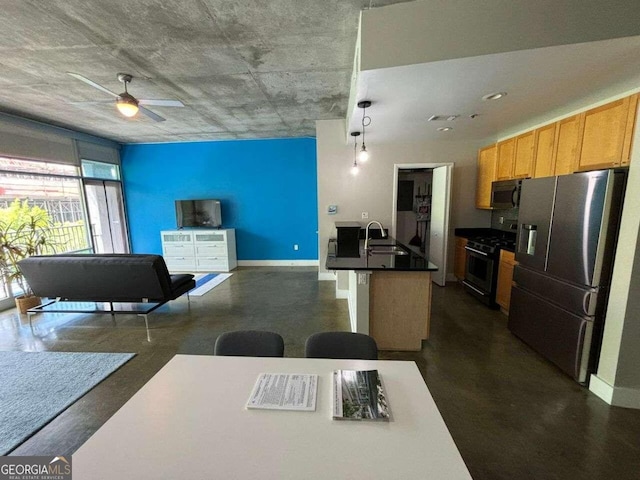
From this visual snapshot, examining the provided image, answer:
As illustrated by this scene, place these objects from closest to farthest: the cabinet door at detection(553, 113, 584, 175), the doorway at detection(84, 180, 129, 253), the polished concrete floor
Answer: the polished concrete floor
the cabinet door at detection(553, 113, 584, 175)
the doorway at detection(84, 180, 129, 253)

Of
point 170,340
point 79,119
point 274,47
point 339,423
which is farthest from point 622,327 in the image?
point 79,119

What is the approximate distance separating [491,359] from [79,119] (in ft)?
21.7

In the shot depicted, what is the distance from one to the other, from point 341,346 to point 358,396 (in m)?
0.45

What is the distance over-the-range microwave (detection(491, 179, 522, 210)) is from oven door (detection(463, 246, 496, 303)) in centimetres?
72

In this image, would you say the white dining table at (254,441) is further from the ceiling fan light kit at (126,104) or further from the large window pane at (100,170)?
the large window pane at (100,170)

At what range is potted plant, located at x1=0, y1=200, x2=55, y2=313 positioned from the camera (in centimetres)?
370

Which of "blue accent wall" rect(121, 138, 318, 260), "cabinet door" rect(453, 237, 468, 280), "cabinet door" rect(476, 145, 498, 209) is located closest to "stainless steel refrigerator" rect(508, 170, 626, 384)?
"cabinet door" rect(476, 145, 498, 209)

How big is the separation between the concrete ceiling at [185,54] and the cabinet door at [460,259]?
2.94m

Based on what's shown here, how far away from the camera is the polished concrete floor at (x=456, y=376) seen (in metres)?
1.61

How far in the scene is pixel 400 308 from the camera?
262 centimetres

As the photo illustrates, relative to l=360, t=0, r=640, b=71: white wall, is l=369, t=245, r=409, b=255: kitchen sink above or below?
below

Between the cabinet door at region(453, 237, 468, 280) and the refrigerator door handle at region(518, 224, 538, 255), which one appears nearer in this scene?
the refrigerator door handle at region(518, 224, 538, 255)

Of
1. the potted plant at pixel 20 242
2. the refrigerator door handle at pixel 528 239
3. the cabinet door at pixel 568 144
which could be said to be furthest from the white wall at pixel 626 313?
the potted plant at pixel 20 242

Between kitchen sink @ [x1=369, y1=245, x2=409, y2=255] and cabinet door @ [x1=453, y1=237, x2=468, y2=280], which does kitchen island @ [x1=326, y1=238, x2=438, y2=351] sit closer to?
kitchen sink @ [x1=369, y1=245, x2=409, y2=255]
